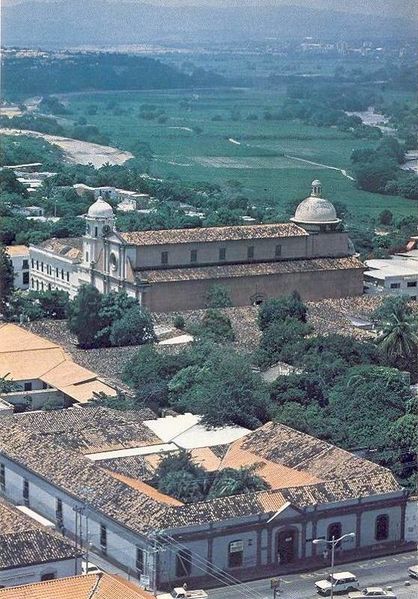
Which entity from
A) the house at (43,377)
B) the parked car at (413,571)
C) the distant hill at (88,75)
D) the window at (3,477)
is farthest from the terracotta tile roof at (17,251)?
the distant hill at (88,75)

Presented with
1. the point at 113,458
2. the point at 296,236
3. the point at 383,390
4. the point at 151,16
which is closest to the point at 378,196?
the point at 151,16

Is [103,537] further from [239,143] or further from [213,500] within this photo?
[239,143]

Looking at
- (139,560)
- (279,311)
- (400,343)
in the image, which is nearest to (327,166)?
(279,311)

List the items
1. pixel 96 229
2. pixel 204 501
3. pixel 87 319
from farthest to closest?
pixel 96 229 < pixel 87 319 < pixel 204 501

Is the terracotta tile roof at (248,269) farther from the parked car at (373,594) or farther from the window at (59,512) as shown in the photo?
the parked car at (373,594)

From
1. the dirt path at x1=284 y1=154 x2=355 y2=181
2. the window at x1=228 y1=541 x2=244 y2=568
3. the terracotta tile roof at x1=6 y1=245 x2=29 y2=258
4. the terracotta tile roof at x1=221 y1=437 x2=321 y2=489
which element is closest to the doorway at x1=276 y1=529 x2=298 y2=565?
the window at x1=228 y1=541 x2=244 y2=568

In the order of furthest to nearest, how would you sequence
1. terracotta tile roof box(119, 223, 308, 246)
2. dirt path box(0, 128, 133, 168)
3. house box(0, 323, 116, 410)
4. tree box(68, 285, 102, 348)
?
1. dirt path box(0, 128, 133, 168)
2. terracotta tile roof box(119, 223, 308, 246)
3. tree box(68, 285, 102, 348)
4. house box(0, 323, 116, 410)

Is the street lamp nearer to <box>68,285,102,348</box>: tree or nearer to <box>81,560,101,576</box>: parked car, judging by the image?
<box>81,560,101,576</box>: parked car
